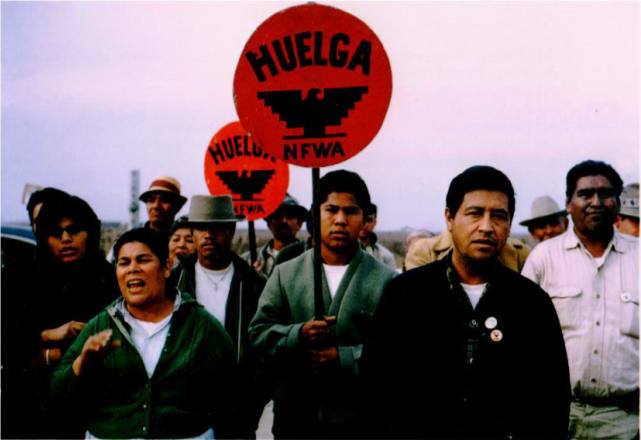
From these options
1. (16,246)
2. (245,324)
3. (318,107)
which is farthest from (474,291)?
(16,246)

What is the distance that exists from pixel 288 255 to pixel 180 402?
168 centimetres

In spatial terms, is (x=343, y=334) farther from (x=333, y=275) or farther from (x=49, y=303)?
(x=49, y=303)

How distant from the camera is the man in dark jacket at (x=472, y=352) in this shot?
2.33 m

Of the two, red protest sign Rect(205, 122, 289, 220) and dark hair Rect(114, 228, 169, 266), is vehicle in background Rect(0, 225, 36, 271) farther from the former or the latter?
dark hair Rect(114, 228, 169, 266)

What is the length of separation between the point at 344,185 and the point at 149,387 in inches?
63.4

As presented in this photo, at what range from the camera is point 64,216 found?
12.0 ft

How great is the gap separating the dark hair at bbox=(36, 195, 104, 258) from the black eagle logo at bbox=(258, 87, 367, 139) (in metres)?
1.53

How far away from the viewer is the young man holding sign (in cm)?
313

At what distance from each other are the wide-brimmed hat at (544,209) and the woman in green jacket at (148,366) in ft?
14.6

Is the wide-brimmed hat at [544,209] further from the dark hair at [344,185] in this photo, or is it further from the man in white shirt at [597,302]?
the dark hair at [344,185]

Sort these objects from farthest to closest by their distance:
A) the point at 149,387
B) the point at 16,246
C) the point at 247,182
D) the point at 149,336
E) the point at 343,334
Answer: the point at 16,246, the point at 247,182, the point at 343,334, the point at 149,336, the point at 149,387

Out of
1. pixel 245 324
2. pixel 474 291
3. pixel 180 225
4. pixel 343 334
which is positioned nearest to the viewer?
pixel 474 291

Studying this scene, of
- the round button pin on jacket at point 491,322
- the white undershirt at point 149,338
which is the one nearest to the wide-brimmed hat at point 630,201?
the round button pin on jacket at point 491,322

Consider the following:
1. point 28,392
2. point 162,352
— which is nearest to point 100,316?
point 162,352
